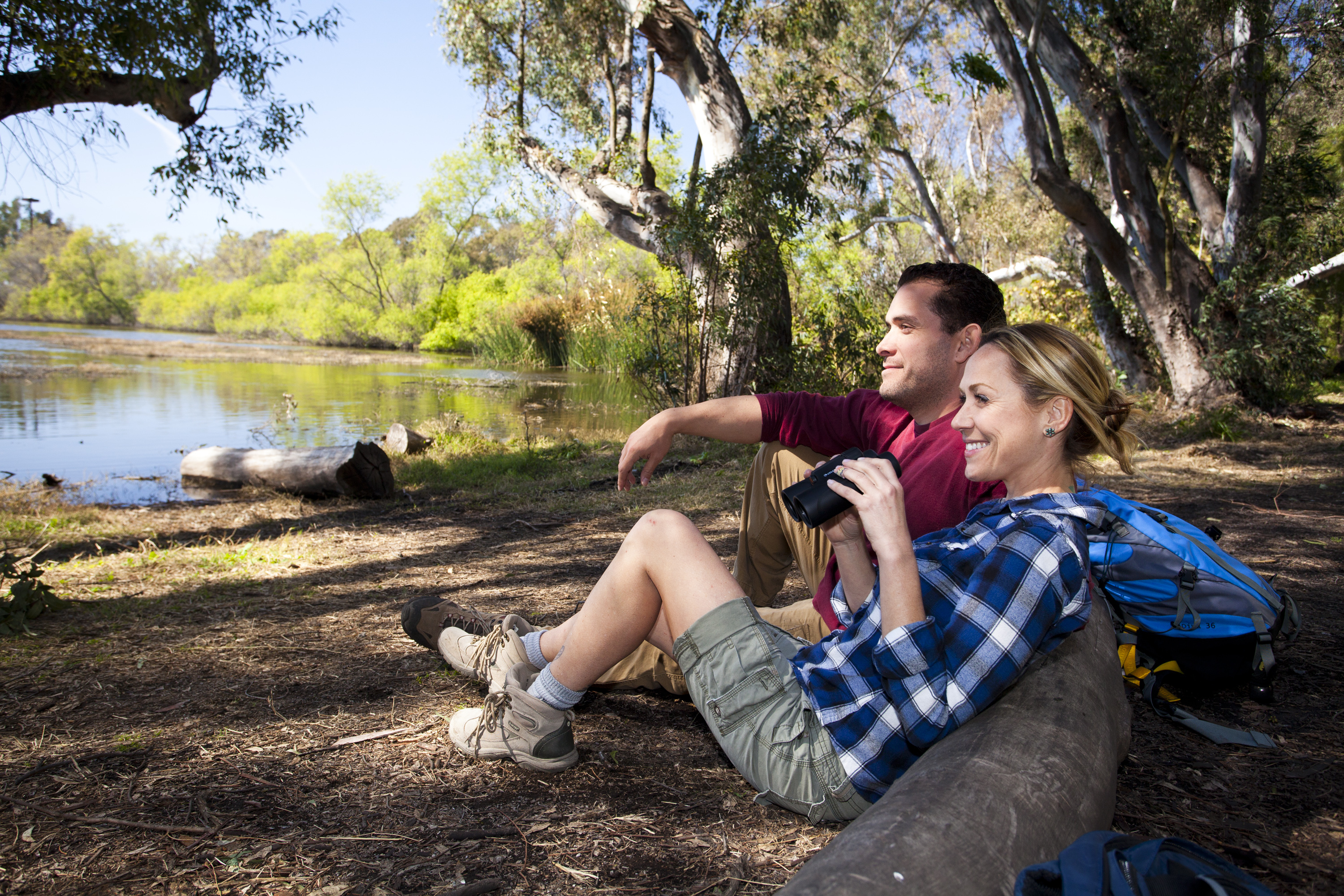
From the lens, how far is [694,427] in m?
2.63

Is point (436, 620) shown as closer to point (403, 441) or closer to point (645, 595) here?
point (645, 595)

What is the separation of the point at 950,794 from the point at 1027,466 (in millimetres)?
787

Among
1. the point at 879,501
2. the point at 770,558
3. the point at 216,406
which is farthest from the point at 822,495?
the point at 216,406

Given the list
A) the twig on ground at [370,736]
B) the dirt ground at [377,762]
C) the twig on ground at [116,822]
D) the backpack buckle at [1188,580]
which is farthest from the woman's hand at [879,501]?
the twig on ground at [116,822]

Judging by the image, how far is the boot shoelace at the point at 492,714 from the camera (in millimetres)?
2002

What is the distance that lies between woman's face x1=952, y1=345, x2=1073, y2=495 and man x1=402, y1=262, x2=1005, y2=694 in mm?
300

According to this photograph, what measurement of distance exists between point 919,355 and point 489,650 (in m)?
1.52

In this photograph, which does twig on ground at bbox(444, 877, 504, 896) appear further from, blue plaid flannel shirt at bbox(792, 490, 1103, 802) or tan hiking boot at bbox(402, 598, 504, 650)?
tan hiking boot at bbox(402, 598, 504, 650)

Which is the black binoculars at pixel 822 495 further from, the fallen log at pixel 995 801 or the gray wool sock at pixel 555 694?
the gray wool sock at pixel 555 694

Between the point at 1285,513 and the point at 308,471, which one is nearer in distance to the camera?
the point at 1285,513

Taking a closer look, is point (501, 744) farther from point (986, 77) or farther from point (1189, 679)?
point (986, 77)

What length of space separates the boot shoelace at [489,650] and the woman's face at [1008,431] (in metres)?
1.38

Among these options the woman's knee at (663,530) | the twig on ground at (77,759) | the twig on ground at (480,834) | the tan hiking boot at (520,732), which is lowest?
the twig on ground at (480,834)

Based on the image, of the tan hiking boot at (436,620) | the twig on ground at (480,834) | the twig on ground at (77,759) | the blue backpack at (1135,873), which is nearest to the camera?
the blue backpack at (1135,873)
